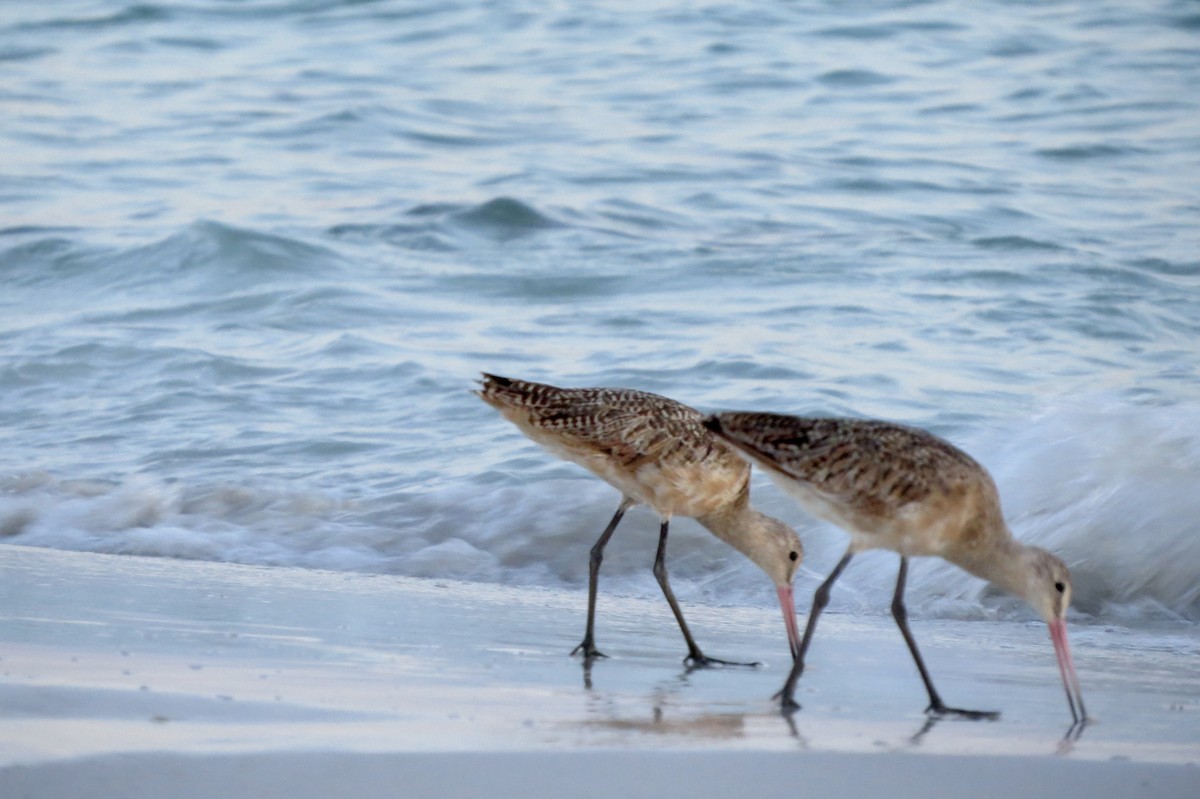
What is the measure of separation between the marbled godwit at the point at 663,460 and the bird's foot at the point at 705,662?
0.56ft

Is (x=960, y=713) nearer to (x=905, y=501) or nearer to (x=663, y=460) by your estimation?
(x=905, y=501)

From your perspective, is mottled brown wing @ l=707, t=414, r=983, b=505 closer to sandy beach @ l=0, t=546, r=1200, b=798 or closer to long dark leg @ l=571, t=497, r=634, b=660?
sandy beach @ l=0, t=546, r=1200, b=798

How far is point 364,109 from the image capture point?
17.4 m

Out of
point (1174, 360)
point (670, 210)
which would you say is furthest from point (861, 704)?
point (670, 210)

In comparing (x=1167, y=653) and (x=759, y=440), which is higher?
(x=759, y=440)

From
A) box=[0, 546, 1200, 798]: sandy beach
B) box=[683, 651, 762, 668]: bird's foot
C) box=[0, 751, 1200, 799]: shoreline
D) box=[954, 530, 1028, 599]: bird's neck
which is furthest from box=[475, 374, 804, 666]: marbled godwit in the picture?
box=[0, 751, 1200, 799]: shoreline

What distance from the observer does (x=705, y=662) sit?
5453 millimetres

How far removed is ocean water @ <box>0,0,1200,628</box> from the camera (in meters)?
7.96

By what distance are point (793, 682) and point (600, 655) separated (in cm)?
84

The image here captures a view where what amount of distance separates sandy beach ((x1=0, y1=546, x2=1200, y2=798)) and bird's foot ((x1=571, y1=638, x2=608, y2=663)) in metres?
0.05

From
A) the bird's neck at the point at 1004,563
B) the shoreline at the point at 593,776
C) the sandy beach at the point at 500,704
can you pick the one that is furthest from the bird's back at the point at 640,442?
the shoreline at the point at 593,776

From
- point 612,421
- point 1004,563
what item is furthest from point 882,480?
point 612,421

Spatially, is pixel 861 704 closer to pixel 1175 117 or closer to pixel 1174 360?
pixel 1174 360

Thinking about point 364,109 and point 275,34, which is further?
point 275,34
